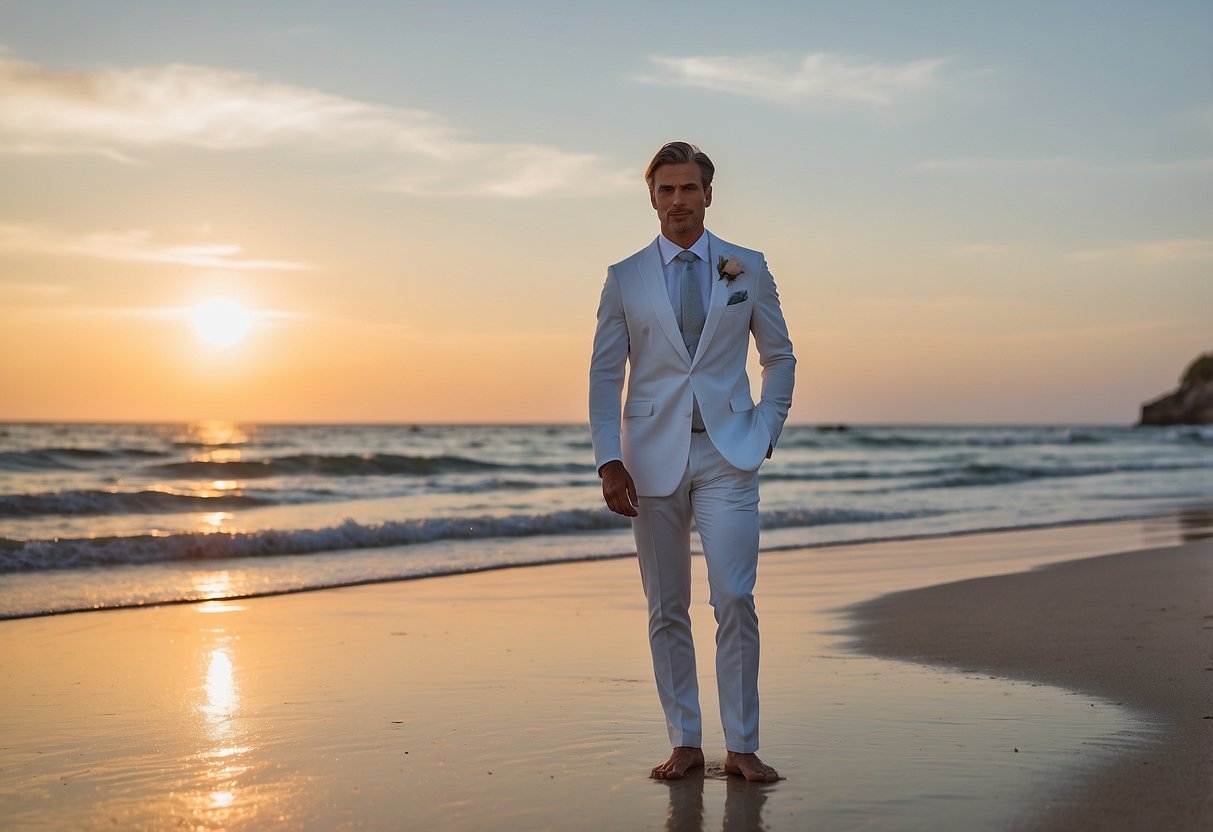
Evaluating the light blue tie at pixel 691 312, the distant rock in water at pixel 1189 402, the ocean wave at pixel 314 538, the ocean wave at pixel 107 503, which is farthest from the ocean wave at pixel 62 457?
the distant rock in water at pixel 1189 402

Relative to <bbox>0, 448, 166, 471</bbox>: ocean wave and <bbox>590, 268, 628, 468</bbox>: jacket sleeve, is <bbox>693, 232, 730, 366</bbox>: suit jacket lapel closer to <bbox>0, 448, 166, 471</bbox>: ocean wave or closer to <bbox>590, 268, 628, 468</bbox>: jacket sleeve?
<bbox>590, 268, 628, 468</bbox>: jacket sleeve

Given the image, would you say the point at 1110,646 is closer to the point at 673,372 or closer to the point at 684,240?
the point at 673,372

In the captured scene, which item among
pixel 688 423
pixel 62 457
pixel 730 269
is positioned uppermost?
pixel 730 269

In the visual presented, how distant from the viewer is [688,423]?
3918 mm

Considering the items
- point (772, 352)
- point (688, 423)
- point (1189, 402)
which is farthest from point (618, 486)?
point (1189, 402)

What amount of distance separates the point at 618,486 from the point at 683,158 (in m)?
1.10

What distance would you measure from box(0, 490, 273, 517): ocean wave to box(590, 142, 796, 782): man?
14630 mm

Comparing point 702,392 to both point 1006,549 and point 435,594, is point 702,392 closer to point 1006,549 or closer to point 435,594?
point 435,594

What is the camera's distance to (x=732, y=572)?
3.88 m

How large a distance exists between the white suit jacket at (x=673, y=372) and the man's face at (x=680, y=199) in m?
0.08

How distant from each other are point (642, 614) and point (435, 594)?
1886 millimetres

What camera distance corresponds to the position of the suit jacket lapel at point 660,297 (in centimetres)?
395

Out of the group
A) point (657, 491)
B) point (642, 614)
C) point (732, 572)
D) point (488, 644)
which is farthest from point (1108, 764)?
point (642, 614)

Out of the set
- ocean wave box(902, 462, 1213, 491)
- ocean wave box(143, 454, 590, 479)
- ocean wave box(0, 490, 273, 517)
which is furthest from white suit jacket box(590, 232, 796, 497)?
ocean wave box(143, 454, 590, 479)
